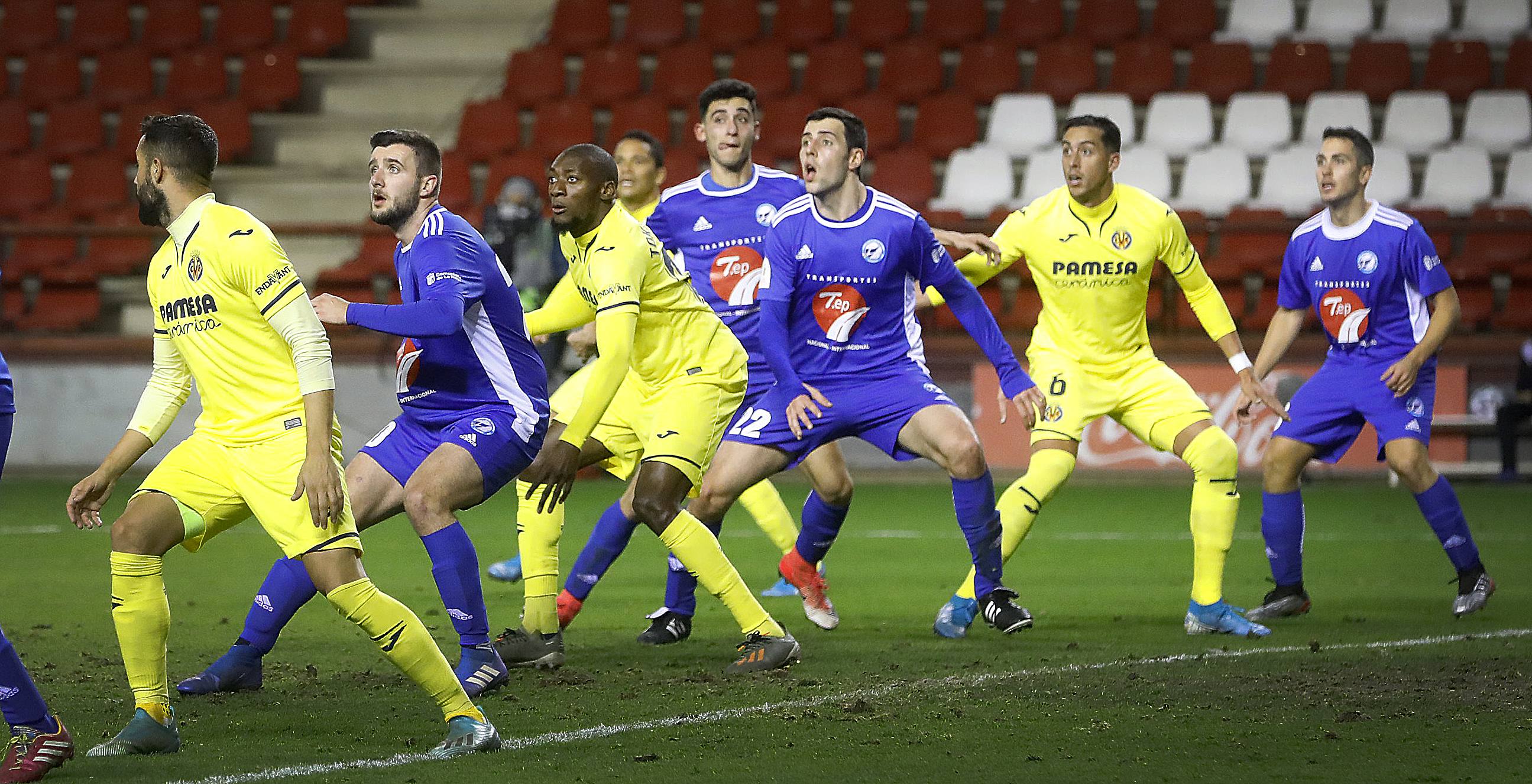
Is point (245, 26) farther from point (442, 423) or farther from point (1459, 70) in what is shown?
point (442, 423)

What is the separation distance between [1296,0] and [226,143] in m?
11.9

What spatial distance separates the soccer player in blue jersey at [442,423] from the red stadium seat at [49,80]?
15.2 metres

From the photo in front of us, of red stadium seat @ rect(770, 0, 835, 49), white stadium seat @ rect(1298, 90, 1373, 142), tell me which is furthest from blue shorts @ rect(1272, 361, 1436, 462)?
red stadium seat @ rect(770, 0, 835, 49)

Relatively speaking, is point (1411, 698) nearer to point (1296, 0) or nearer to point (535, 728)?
point (535, 728)

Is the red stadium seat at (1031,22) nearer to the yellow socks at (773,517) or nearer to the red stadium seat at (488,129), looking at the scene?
the red stadium seat at (488,129)

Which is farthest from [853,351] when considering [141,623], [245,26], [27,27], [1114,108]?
[27,27]

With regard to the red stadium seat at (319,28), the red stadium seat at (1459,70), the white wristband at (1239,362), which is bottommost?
the white wristband at (1239,362)

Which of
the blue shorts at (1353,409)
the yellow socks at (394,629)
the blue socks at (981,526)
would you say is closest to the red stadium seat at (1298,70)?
the blue shorts at (1353,409)

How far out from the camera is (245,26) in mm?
20156

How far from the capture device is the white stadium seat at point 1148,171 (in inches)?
635

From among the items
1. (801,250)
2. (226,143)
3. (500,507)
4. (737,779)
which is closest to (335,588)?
(737,779)

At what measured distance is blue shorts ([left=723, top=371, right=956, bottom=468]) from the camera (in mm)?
6844

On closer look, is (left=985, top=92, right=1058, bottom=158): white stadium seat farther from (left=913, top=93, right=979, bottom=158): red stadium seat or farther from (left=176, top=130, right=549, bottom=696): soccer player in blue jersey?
(left=176, top=130, right=549, bottom=696): soccer player in blue jersey

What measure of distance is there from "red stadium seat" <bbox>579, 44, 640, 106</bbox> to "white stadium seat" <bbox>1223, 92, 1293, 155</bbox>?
20.7ft
